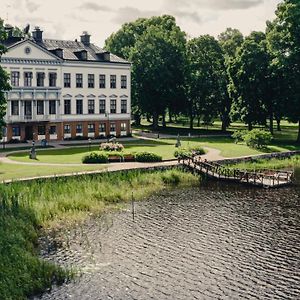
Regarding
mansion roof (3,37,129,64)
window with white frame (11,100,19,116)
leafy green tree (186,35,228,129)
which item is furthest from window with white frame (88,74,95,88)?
leafy green tree (186,35,228,129)

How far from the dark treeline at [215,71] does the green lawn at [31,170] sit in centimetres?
3171

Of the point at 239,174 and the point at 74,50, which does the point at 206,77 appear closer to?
the point at 74,50

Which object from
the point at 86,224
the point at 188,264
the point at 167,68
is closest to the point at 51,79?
the point at 167,68

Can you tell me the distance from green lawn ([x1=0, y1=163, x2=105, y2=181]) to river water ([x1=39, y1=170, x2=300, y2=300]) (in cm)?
840

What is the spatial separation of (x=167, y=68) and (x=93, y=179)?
43396 mm

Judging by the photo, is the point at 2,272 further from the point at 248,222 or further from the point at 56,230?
the point at 248,222

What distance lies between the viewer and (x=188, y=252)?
29.8 m

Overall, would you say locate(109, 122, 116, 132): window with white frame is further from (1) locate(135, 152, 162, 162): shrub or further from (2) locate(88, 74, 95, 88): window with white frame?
(1) locate(135, 152, 162, 162): shrub

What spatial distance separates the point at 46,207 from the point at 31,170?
1136cm

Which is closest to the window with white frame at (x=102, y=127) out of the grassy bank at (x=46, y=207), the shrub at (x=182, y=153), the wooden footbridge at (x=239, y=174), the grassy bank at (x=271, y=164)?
the shrub at (x=182, y=153)

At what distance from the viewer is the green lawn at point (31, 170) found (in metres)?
44.6

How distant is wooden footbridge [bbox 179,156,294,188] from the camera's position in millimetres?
49469

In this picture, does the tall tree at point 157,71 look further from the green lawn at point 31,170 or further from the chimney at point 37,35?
the green lawn at point 31,170

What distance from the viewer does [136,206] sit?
40312 mm
